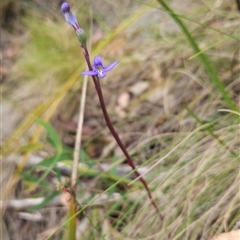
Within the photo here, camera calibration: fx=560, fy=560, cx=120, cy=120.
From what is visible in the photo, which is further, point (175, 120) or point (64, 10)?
point (175, 120)

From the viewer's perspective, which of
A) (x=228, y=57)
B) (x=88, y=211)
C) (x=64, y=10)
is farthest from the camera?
(x=228, y=57)

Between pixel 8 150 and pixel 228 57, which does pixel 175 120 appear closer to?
pixel 228 57

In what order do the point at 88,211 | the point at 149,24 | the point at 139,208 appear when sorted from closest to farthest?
1. the point at 139,208
2. the point at 88,211
3. the point at 149,24

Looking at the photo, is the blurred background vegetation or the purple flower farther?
the blurred background vegetation

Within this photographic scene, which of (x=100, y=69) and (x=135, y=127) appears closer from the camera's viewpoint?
(x=100, y=69)

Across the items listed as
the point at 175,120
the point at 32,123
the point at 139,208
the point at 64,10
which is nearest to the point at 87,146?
the point at 32,123

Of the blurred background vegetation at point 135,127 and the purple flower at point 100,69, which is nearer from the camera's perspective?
the purple flower at point 100,69

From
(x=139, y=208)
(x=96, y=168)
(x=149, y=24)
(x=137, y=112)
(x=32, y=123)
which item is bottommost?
(x=139, y=208)

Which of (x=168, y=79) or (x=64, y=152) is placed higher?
(x=168, y=79)
